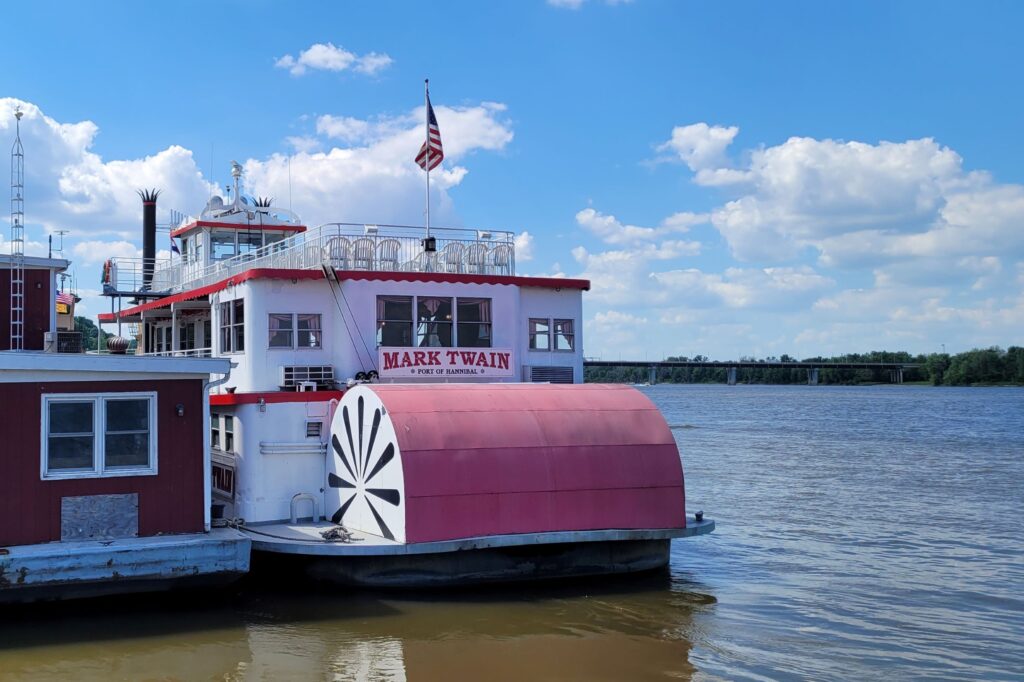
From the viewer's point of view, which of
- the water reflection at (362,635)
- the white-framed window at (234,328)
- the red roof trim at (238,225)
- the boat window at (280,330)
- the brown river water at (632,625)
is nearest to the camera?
the water reflection at (362,635)

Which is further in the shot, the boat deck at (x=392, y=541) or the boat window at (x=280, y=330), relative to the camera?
the boat window at (x=280, y=330)

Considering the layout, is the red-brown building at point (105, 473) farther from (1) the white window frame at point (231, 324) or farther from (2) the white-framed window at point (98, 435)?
(1) the white window frame at point (231, 324)

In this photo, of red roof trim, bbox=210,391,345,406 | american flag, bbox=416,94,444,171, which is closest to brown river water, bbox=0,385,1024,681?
red roof trim, bbox=210,391,345,406

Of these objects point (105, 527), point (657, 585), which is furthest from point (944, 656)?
point (105, 527)

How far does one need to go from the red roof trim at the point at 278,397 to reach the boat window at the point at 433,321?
6.95ft

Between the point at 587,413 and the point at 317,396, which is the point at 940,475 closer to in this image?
the point at 587,413

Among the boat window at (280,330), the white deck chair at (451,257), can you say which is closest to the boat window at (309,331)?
the boat window at (280,330)

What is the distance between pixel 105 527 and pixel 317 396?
4385 mm

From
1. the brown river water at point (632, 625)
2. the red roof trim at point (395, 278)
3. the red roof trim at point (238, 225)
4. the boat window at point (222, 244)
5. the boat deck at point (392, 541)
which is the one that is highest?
the red roof trim at point (238, 225)

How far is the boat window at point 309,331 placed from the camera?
1881 centimetres

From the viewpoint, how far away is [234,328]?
19453mm

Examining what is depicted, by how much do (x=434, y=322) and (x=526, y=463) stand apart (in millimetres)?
4593

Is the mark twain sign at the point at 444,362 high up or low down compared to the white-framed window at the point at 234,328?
down

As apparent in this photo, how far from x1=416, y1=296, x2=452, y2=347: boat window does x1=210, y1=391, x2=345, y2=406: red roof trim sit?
2.12 metres
